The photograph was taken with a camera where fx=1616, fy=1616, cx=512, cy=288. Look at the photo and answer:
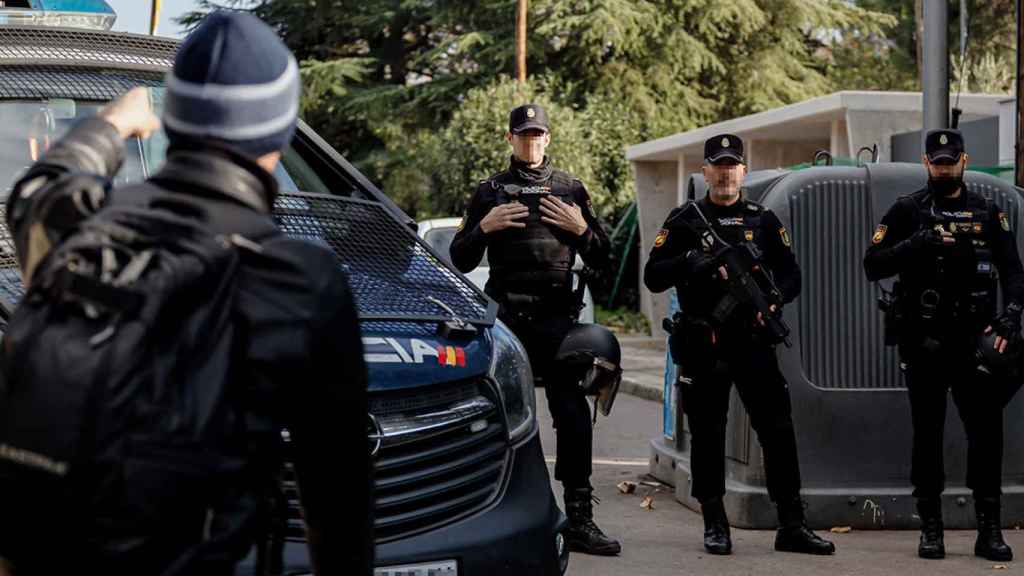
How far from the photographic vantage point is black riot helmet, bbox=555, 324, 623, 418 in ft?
22.7

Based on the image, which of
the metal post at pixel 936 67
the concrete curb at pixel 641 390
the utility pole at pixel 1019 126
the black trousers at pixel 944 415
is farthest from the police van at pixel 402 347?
the concrete curb at pixel 641 390

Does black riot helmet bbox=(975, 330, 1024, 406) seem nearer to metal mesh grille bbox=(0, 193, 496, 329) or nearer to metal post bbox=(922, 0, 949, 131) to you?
metal mesh grille bbox=(0, 193, 496, 329)

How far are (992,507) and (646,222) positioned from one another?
50.7 feet

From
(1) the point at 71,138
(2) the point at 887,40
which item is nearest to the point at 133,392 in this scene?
(1) the point at 71,138

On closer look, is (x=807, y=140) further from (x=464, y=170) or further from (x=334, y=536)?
(x=334, y=536)

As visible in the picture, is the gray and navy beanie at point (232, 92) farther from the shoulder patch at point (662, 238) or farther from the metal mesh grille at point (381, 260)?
the shoulder patch at point (662, 238)

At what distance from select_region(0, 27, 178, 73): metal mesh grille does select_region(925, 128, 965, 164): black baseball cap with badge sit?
3.40 m

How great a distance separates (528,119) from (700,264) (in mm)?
1002

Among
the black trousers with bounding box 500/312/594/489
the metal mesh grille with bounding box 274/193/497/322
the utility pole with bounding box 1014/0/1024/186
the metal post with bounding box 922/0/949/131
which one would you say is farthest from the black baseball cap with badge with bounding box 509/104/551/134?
the metal post with bounding box 922/0/949/131

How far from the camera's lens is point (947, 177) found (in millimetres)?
7195

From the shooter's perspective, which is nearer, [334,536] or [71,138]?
[334,536]

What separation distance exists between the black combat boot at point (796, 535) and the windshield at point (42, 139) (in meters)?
2.93

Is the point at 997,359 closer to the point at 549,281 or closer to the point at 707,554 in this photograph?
the point at 707,554

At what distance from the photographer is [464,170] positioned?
2988 centimetres
